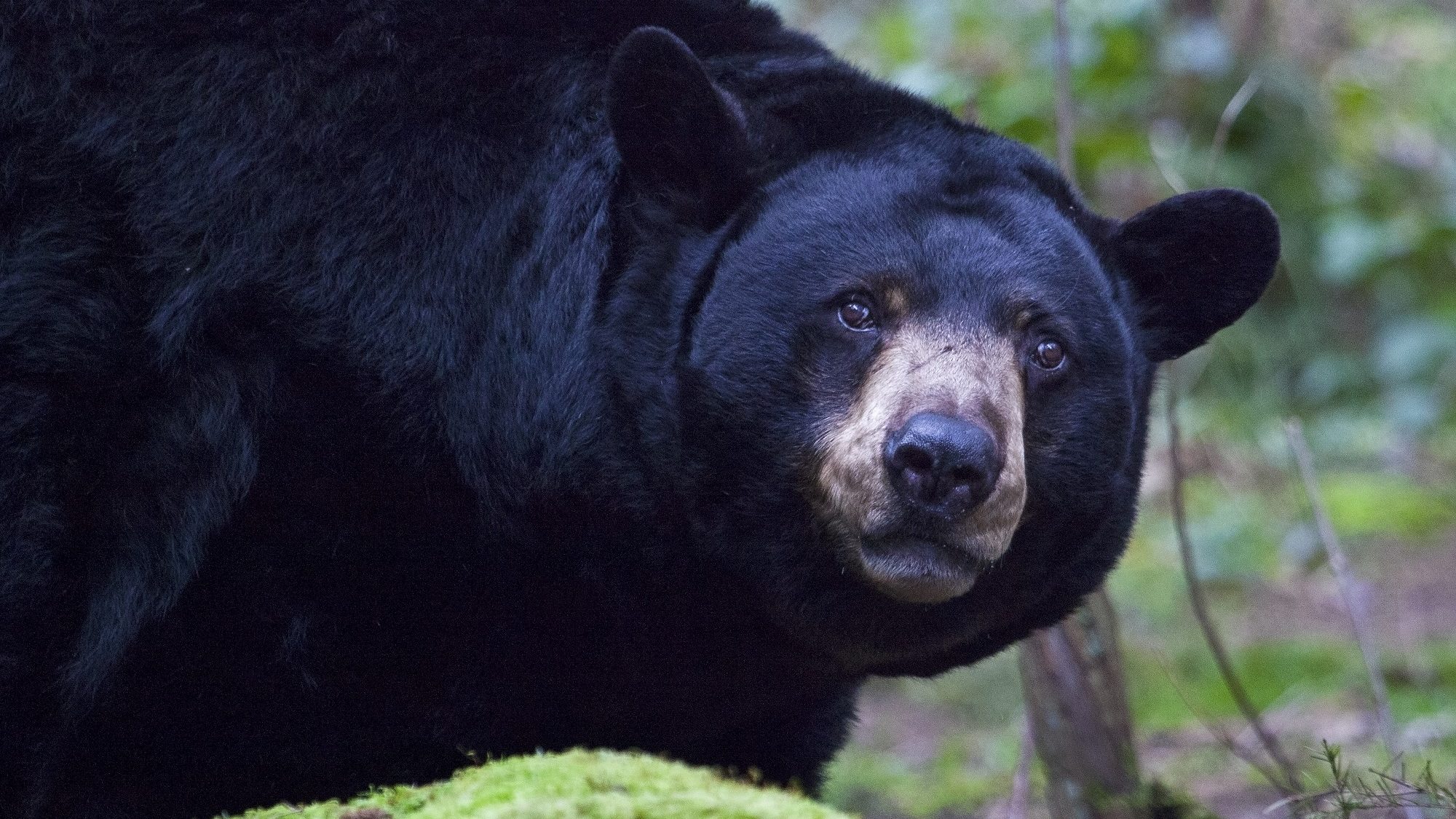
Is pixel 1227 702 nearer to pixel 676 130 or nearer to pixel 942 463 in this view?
pixel 942 463

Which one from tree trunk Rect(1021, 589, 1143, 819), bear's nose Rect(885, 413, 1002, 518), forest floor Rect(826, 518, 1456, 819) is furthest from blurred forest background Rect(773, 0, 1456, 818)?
bear's nose Rect(885, 413, 1002, 518)

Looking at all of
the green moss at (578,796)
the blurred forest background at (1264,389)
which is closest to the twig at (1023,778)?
the blurred forest background at (1264,389)

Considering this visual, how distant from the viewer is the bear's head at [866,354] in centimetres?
315

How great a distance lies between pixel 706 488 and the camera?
3.40m

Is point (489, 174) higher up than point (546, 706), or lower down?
higher up

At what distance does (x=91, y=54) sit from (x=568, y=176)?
1.17 metres

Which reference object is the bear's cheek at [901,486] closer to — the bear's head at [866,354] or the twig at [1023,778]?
the bear's head at [866,354]

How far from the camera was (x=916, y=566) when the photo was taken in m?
3.12

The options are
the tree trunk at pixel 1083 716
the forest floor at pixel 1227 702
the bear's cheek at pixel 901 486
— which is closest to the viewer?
the bear's cheek at pixel 901 486

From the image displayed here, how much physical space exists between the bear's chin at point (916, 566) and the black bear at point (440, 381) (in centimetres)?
11

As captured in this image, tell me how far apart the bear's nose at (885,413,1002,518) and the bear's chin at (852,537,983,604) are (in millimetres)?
115

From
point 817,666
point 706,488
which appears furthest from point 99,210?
point 817,666

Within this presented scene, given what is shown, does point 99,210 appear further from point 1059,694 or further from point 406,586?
point 1059,694

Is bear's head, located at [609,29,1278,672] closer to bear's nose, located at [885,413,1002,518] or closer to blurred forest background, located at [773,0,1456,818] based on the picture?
bear's nose, located at [885,413,1002,518]
